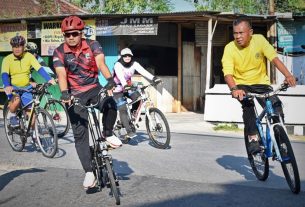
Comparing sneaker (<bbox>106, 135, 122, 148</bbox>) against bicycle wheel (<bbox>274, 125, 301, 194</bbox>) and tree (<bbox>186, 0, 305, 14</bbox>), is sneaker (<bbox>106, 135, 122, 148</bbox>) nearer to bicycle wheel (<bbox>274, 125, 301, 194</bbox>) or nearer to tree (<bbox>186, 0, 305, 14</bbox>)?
bicycle wheel (<bbox>274, 125, 301, 194</bbox>)

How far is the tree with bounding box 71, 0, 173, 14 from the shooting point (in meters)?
30.4

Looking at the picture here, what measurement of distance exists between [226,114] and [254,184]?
695 cm

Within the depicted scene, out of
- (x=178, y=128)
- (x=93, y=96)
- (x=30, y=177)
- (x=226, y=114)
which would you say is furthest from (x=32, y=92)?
(x=226, y=114)

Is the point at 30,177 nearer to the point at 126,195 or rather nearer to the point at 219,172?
the point at 126,195

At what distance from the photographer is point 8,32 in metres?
18.0

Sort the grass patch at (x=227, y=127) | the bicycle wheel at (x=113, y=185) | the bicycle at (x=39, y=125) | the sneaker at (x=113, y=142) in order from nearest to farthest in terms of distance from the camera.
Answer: the bicycle wheel at (x=113, y=185)
the sneaker at (x=113, y=142)
the bicycle at (x=39, y=125)
the grass patch at (x=227, y=127)

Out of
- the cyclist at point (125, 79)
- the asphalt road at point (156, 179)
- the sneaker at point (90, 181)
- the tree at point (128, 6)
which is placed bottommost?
the asphalt road at point (156, 179)

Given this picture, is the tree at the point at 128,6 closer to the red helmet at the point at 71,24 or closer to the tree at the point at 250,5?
the tree at the point at 250,5

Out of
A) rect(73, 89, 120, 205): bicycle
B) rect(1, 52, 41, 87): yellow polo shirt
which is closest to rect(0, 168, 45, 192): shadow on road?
rect(73, 89, 120, 205): bicycle

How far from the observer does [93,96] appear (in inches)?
207

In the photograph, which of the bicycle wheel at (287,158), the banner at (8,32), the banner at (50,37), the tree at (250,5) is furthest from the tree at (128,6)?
the bicycle wheel at (287,158)

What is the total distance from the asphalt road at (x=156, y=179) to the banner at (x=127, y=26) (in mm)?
Answer: 6972

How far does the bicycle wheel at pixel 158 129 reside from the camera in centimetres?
834

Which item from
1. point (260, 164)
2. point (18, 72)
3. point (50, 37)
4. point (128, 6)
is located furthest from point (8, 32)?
point (260, 164)
